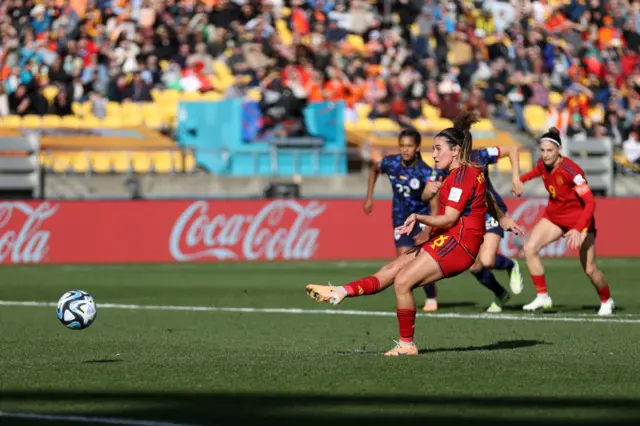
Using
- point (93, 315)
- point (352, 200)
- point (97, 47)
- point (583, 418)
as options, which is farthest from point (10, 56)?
point (583, 418)

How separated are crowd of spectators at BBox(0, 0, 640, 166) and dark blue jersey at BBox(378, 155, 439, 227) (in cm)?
1419

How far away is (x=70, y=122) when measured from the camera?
30.7 metres

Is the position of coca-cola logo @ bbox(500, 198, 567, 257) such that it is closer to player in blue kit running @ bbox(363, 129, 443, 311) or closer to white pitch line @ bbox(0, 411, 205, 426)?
player in blue kit running @ bbox(363, 129, 443, 311)

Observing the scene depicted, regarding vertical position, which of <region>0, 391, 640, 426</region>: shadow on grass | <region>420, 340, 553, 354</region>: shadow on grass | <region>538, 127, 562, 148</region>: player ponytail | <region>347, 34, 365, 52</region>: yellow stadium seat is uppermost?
<region>347, 34, 365, 52</region>: yellow stadium seat

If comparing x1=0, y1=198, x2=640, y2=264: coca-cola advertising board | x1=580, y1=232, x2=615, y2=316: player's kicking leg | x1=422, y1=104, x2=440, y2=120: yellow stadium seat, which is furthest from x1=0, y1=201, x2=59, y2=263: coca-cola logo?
x1=580, y1=232, x2=615, y2=316: player's kicking leg

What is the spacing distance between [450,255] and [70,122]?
20.8 meters

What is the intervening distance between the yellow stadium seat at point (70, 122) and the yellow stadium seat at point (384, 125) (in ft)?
22.5

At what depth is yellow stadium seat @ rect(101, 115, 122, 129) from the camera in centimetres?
3092

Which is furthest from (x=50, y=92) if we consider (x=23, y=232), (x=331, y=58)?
(x=331, y=58)

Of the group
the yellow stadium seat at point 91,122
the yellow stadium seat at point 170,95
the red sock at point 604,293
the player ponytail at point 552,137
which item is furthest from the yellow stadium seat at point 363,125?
the red sock at point 604,293

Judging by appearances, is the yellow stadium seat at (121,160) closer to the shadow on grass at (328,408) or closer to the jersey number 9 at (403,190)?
the jersey number 9 at (403,190)

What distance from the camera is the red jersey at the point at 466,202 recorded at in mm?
11008

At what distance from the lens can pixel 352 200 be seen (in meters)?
29.4

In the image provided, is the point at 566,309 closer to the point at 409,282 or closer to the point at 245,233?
the point at 409,282
